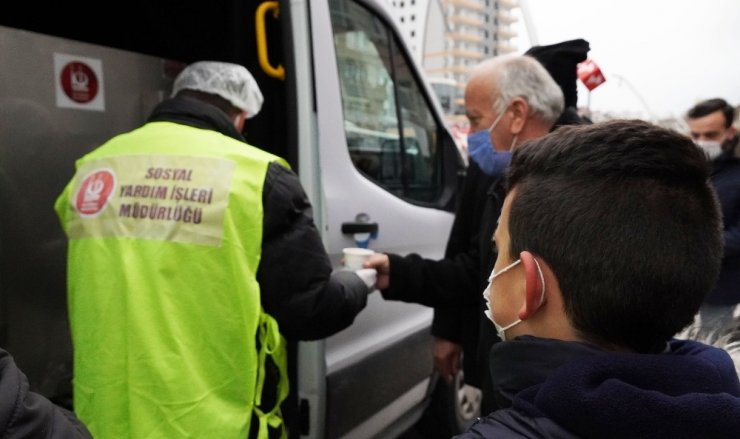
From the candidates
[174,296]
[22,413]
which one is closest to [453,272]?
[174,296]

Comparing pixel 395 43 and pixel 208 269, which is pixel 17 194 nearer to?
pixel 208 269

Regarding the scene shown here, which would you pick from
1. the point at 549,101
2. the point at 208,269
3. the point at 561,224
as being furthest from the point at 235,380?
the point at 549,101

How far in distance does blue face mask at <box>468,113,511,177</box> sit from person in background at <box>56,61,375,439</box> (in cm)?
65

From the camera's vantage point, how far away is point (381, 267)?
7.15 feet

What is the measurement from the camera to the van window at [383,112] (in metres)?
2.46

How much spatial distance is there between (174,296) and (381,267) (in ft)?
2.74

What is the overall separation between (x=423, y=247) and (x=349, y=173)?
633mm

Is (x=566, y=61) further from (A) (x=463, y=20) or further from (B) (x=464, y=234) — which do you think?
(A) (x=463, y=20)

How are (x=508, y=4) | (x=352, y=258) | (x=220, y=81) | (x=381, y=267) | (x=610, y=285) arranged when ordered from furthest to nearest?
(x=508, y=4) < (x=381, y=267) < (x=352, y=258) < (x=220, y=81) < (x=610, y=285)

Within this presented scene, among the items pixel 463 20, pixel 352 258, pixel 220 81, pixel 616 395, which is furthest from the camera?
pixel 463 20

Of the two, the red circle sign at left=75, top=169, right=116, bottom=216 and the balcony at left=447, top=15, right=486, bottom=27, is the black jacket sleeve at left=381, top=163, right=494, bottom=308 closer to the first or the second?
the red circle sign at left=75, top=169, right=116, bottom=216

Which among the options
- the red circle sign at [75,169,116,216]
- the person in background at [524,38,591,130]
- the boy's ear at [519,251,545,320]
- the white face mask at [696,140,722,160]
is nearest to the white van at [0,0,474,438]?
the red circle sign at [75,169,116,216]

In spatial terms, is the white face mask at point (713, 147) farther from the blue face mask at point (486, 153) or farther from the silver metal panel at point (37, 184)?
the silver metal panel at point (37, 184)

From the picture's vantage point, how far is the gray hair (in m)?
1.96
